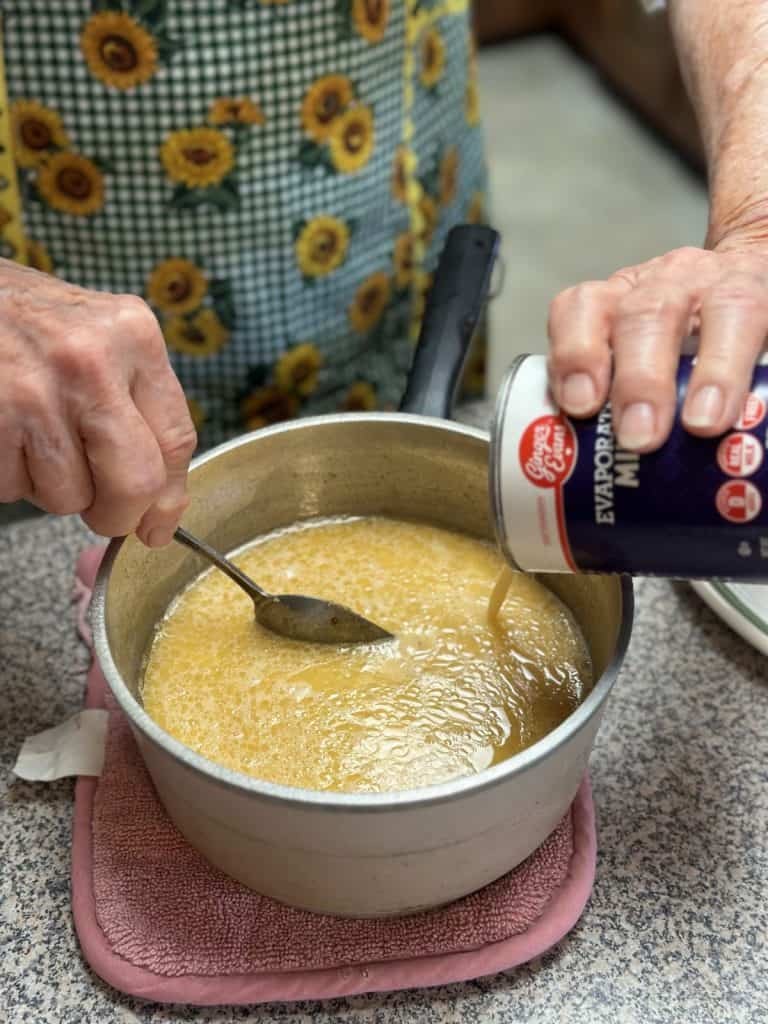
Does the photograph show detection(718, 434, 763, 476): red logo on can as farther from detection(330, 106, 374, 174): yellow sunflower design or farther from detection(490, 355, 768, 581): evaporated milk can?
detection(330, 106, 374, 174): yellow sunflower design

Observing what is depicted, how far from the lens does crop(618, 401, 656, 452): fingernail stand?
0.56 m

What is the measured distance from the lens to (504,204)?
254 cm

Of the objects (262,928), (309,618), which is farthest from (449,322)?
(262,928)

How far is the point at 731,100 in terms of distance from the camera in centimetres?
88

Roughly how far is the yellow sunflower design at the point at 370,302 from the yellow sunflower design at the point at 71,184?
0.95 ft

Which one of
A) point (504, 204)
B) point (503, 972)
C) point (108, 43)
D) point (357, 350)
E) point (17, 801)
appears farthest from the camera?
point (504, 204)

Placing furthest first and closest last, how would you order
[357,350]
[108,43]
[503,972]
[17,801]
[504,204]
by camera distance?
[504,204] → [357,350] → [108,43] → [17,801] → [503,972]

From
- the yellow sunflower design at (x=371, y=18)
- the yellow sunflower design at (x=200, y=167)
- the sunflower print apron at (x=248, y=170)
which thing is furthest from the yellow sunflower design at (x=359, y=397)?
the yellow sunflower design at (x=371, y=18)

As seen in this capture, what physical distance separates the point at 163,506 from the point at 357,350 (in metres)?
0.54

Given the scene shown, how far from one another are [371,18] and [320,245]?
0.72ft

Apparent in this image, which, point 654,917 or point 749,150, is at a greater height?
point 749,150

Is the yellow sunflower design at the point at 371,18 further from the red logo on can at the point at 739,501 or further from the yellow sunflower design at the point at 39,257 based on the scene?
the red logo on can at the point at 739,501

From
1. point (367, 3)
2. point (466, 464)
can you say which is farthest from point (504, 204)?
point (466, 464)

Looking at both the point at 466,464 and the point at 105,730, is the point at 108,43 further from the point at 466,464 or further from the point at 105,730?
the point at 105,730
